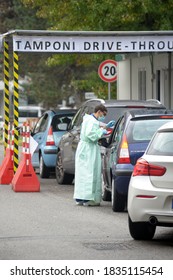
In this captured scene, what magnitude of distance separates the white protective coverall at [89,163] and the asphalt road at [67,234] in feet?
0.86

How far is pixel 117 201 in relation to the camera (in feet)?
56.2

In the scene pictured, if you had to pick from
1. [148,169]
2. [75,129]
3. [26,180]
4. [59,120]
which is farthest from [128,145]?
[59,120]

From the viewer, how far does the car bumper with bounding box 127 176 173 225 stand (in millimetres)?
12844

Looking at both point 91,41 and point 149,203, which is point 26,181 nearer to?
point 91,41

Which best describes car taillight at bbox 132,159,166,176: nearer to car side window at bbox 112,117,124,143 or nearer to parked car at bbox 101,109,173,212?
parked car at bbox 101,109,173,212

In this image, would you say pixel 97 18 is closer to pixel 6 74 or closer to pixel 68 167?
pixel 6 74

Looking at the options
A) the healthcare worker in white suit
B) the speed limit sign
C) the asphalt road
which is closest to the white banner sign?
the asphalt road

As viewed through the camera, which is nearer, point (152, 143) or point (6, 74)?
point (152, 143)

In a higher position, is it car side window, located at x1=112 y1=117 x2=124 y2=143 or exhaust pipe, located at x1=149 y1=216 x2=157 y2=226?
car side window, located at x1=112 y1=117 x2=124 y2=143

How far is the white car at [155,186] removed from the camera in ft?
42.2

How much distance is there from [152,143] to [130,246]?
1267mm

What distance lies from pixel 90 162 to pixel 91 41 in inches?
221

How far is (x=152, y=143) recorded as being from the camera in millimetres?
13453
